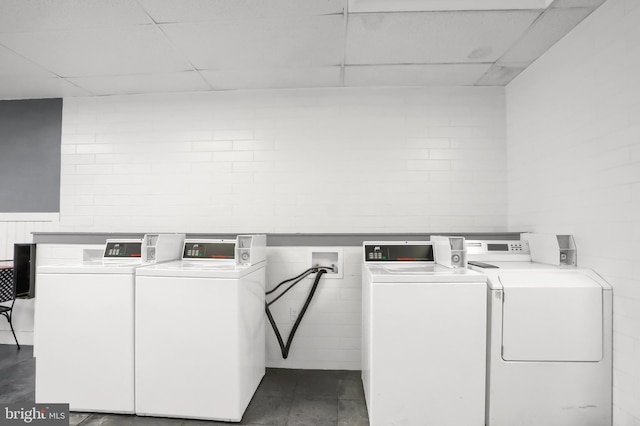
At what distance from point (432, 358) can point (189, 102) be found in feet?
10.0

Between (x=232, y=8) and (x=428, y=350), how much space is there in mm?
2421

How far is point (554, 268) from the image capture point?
213 cm

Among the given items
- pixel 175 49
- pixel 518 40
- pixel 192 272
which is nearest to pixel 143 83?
pixel 175 49

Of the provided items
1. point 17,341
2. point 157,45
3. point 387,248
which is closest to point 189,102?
point 157,45

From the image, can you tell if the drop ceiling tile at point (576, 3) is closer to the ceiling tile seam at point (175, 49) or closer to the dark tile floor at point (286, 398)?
the ceiling tile seam at point (175, 49)

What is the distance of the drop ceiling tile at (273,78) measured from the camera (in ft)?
9.09

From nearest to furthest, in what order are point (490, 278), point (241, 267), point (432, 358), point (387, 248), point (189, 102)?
1. point (432, 358)
2. point (490, 278)
3. point (241, 267)
4. point (387, 248)
5. point (189, 102)

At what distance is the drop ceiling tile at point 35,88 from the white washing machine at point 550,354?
4.01 metres

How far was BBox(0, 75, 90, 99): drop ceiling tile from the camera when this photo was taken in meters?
2.93

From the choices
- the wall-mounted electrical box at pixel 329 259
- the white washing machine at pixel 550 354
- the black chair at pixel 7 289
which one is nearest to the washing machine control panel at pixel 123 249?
the black chair at pixel 7 289

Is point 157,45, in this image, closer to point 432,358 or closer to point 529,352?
point 432,358

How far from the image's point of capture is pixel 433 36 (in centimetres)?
229

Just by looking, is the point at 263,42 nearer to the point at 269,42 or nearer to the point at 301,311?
the point at 269,42

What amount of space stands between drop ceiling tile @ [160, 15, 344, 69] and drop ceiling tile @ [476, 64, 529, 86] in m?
1.35
